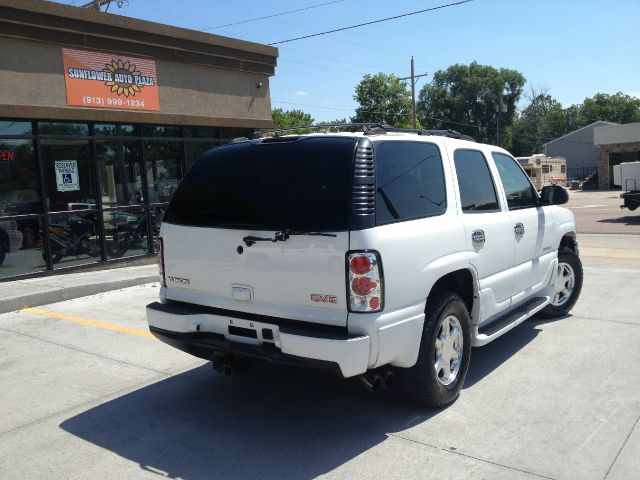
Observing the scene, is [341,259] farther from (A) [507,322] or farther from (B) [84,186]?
(B) [84,186]

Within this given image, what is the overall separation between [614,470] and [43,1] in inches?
434

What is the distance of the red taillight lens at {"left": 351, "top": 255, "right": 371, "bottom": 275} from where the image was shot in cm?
352

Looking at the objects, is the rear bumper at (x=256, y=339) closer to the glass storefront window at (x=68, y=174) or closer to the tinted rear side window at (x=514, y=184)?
the tinted rear side window at (x=514, y=184)

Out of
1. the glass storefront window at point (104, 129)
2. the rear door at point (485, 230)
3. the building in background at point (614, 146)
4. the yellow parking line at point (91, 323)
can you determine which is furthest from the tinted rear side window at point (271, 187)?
the building in background at point (614, 146)

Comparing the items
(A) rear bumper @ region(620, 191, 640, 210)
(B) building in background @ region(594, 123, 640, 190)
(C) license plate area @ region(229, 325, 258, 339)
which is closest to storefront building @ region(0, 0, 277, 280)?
(C) license plate area @ region(229, 325, 258, 339)

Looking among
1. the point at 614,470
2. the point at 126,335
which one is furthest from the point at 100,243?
the point at 614,470

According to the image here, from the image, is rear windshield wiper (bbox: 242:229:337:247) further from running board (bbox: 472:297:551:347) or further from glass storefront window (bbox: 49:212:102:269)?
glass storefront window (bbox: 49:212:102:269)

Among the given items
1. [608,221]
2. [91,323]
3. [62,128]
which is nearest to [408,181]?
[91,323]

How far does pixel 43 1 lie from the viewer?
1032 cm

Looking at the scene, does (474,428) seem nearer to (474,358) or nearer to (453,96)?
(474,358)

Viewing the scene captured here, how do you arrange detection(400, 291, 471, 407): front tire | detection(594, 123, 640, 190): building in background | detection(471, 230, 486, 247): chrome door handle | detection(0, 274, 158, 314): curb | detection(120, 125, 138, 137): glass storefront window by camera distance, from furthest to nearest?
detection(594, 123, 640, 190): building in background, detection(120, 125, 138, 137): glass storefront window, detection(0, 274, 158, 314): curb, detection(471, 230, 486, 247): chrome door handle, detection(400, 291, 471, 407): front tire

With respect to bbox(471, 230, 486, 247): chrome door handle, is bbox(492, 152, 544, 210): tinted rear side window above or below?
above

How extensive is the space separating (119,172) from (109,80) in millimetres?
1786

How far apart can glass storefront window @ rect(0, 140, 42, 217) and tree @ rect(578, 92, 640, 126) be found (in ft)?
398
